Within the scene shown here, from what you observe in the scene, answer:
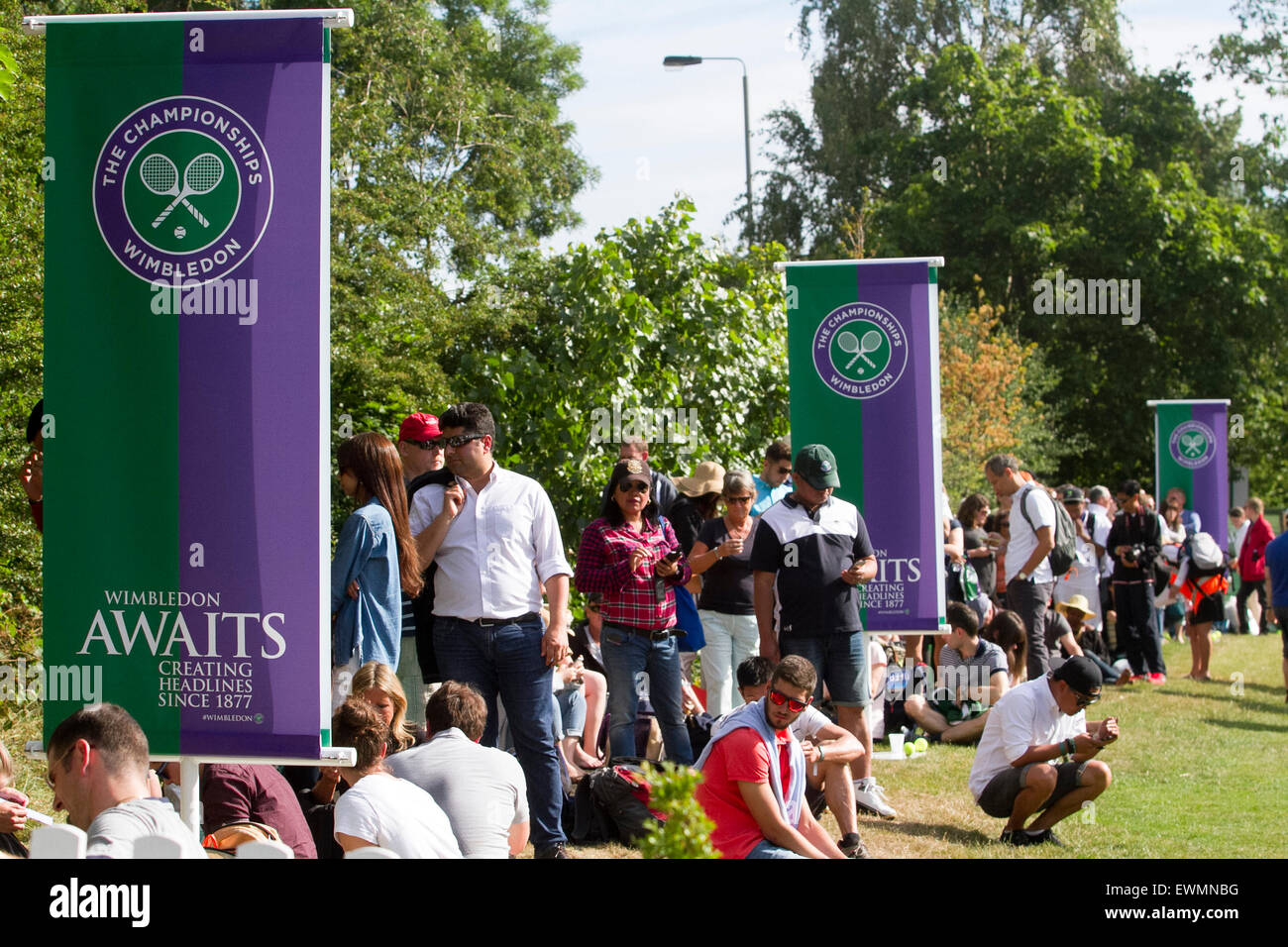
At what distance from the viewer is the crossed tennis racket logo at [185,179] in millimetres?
4289

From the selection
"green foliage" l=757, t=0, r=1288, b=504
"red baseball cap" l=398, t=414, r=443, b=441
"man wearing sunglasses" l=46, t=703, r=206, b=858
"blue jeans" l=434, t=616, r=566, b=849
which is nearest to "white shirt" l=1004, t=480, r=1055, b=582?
"red baseball cap" l=398, t=414, r=443, b=441

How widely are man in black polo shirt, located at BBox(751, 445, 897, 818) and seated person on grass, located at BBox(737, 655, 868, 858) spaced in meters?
0.39

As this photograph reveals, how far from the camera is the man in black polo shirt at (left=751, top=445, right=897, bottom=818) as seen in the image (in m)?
7.39

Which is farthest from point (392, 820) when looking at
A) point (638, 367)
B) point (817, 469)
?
point (638, 367)

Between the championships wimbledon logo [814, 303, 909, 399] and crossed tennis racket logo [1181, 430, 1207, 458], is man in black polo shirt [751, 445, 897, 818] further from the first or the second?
crossed tennis racket logo [1181, 430, 1207, 458]

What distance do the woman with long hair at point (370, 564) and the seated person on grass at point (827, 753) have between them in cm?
162

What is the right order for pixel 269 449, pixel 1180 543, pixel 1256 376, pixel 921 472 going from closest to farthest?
pixel 269 449
pixel 921 472
pixel 1180 543
pixel 1256 376

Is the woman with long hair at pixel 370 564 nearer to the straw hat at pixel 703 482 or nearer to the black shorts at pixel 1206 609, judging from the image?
the straw hat at pixel 703 482

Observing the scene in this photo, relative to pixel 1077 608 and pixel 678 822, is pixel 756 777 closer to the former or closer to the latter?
pixel 678 822
